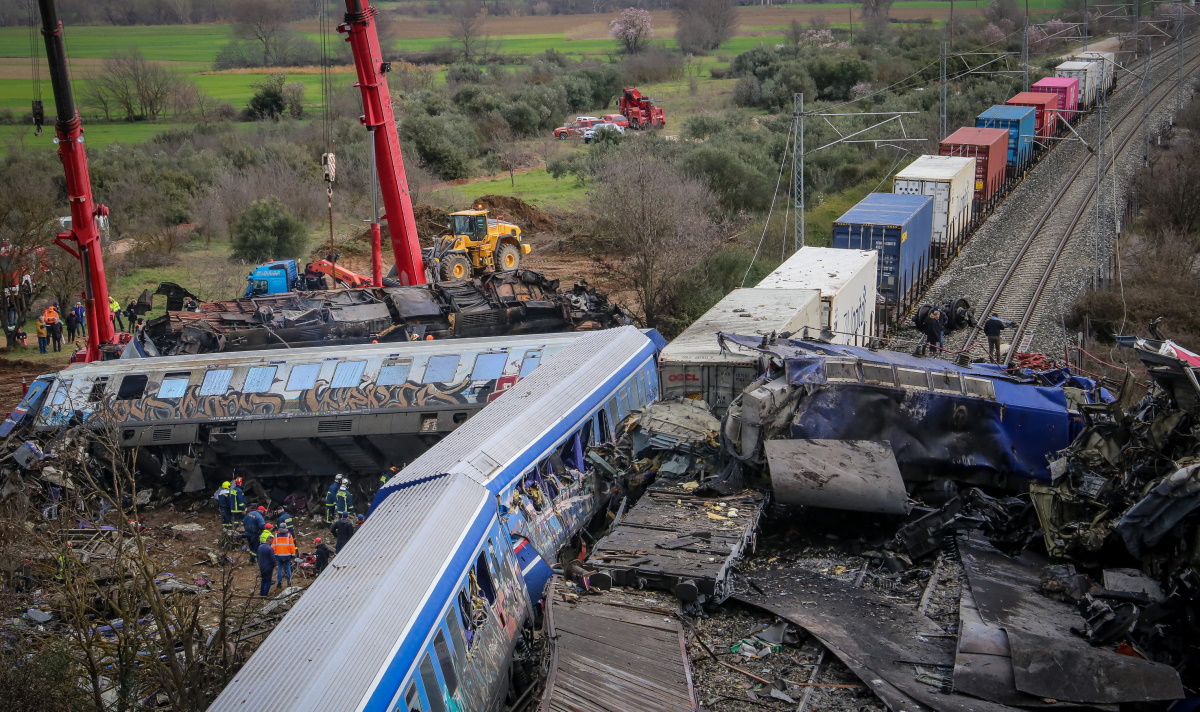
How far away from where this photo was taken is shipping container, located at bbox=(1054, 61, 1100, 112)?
50500 mm

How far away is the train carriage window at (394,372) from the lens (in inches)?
727

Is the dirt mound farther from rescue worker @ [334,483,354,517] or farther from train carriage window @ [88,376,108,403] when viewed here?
rescue worker @ [334,483,354,517]

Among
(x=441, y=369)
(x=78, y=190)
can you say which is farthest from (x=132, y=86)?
(x=441, y=369)

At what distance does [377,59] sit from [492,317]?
21.2 ft

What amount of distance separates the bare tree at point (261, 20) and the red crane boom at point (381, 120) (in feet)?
130

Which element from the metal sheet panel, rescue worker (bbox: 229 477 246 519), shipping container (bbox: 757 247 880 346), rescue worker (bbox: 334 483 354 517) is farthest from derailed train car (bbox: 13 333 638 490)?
the metal sheet panel

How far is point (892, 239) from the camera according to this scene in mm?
26047

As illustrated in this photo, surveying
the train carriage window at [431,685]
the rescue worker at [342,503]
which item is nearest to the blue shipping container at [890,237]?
the rescue worker at [342,503]

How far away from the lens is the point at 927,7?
101 meters

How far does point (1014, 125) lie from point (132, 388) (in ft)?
110

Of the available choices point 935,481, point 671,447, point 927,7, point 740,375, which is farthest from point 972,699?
point 927,7

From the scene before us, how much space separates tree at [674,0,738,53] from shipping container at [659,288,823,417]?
269ft

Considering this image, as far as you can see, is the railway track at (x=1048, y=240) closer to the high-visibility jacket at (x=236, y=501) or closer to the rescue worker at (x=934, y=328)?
the rescue worker at (x=934, y=328)

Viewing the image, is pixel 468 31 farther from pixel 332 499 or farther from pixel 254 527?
pixel 254 527
